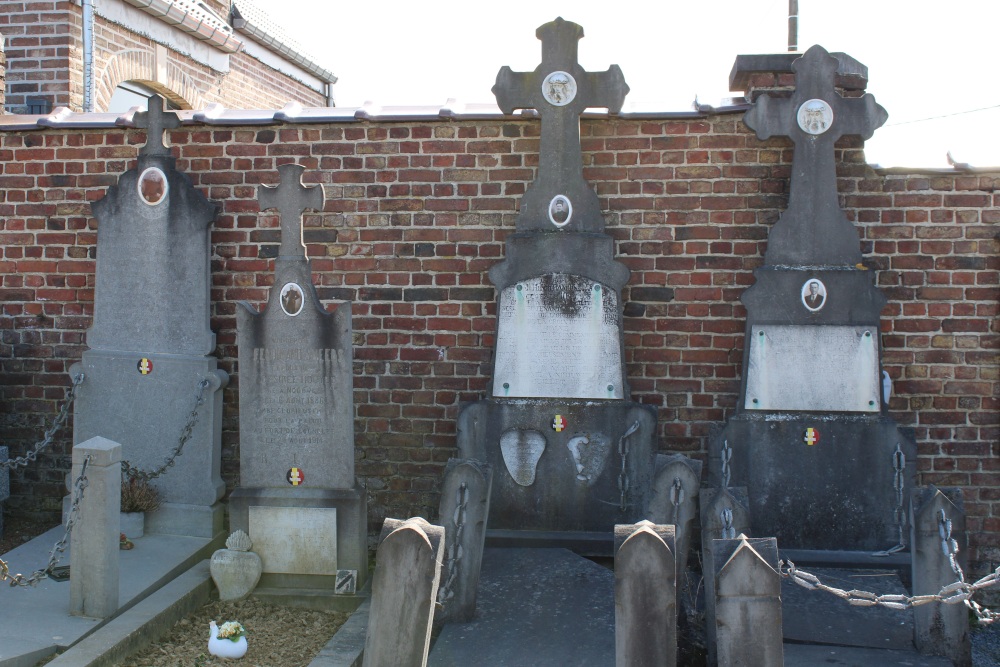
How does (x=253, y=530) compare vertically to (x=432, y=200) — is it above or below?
below

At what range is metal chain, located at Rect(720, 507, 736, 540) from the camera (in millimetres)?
3609

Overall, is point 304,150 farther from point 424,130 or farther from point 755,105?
point 755,105

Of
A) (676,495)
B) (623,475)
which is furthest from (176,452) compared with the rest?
(676,495)

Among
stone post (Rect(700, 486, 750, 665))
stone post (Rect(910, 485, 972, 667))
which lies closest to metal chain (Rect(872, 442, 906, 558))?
stone post (Rect(910, 485, 972, 667))

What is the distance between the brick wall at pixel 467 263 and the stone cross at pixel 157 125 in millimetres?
303

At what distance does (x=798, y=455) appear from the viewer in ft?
16.4

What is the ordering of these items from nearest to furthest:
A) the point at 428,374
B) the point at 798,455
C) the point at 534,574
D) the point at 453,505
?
the point at 453,505, the point at 534,574, the point at 798,455, the point at 428,374

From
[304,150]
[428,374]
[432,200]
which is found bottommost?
[428,374]

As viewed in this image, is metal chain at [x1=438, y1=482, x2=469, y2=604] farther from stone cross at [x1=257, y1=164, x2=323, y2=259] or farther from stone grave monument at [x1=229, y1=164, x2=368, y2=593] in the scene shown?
stone cross at [x1=257, y1=164, x2=323, y2=259]

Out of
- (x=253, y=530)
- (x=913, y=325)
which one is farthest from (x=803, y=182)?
(x=253, y=530)

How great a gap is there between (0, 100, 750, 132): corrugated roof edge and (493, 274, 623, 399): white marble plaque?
3.79 ft

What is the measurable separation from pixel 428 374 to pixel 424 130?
1580 mm

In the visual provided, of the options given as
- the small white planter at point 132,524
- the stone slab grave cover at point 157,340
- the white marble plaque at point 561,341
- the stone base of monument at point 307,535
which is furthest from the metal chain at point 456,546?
the small white planter at point 132,524

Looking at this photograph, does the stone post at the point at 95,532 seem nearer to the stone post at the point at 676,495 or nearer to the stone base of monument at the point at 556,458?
the stone base of monument at the point at 556,458
